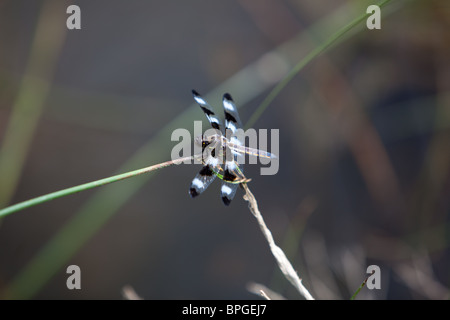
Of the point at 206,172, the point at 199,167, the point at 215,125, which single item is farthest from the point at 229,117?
the point at 199,167

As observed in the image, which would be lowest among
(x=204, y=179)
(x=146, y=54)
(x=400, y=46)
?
(x=204, y=179)

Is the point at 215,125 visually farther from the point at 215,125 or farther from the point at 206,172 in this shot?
the point at 206,172

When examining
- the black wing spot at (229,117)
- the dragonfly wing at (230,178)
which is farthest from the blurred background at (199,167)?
the dragonfly wing at (230,178)

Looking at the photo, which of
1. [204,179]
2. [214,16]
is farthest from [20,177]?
[204,179]

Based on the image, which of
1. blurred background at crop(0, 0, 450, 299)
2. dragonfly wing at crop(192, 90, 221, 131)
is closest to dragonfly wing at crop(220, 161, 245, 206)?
dragonfly wing at crop(192, 90, 221, 131)

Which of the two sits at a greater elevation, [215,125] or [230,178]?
[215,125]

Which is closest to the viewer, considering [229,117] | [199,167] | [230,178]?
[230,178]

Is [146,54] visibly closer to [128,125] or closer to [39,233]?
[128,125]

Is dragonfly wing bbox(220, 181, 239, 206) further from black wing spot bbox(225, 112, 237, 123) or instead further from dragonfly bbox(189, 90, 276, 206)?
black wing spot bbox(225, 112, 237, 123)

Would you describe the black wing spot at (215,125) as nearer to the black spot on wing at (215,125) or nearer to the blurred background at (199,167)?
the black spot on wing at (215,125)

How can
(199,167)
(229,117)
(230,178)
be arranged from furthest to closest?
(199,167) → (229,117) → (230,178)
